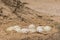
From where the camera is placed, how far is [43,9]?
16.4 feet

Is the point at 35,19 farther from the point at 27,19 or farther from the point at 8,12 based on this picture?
the point at 8,12

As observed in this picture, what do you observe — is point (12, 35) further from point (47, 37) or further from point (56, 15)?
point (56, 15)

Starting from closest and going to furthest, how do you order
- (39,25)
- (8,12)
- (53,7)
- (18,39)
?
(18,39) → (39,25) → (8,12) → (53,7)

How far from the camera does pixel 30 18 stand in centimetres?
463

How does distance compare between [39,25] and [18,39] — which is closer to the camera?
[18,39]

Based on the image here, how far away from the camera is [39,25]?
4.43 meters

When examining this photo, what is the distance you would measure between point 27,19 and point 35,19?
0.48 feet

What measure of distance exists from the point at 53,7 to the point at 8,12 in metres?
0.93

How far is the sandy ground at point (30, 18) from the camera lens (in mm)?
4039

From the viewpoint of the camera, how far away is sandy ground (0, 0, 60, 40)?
4039 mm

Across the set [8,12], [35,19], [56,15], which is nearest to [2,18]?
[8,12]

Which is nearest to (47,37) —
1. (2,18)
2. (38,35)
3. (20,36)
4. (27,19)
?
(38,35)

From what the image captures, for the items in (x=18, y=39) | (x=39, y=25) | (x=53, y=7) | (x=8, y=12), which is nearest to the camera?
(x=18, y=39)

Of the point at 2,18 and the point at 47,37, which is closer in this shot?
the point at 47,37
